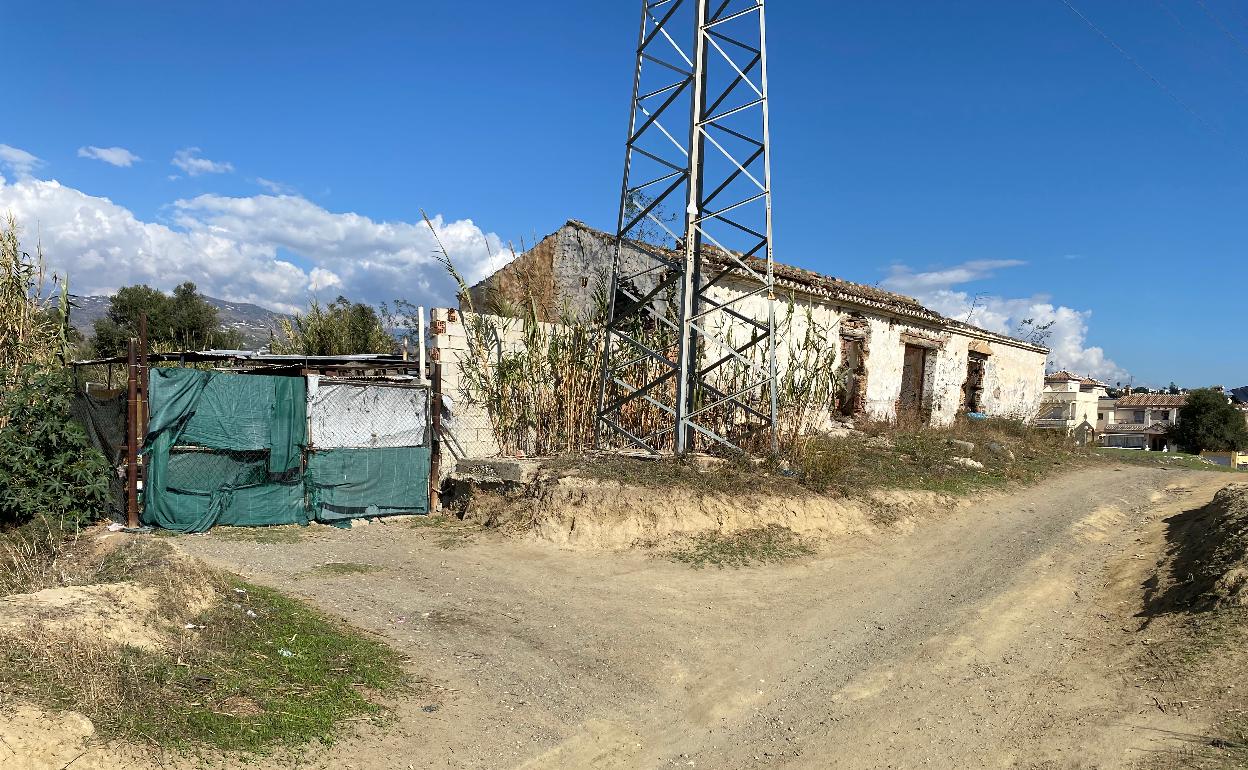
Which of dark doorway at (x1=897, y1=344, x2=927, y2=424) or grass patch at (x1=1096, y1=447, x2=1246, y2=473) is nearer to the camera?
grass patch at (x1=1096, y1=447, x2=1246, y2=473)

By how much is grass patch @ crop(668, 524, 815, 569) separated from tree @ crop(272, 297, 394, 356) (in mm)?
8416

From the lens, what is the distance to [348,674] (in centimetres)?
462

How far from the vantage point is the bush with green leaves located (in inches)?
295

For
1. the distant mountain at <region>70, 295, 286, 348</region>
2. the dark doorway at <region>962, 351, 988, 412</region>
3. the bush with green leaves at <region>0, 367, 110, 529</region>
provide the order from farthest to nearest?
the dark doorway at <region>962, 351, 988, 412</region>
the distant mountain at <region>70, 295, 286, 348</region>
the bush with green leaves at <region>0, 367, 110, 529</region>

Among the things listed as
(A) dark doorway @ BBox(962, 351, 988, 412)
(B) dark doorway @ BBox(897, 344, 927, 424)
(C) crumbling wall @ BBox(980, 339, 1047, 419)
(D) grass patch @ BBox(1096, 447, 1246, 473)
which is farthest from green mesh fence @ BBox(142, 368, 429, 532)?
(C) crumbling wall @ BBox(980, 339, 1047, 419)

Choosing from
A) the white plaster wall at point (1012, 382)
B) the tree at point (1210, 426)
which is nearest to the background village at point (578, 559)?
the white plaster wall at point (1012, 382)

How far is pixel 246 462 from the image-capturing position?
8.98 meters

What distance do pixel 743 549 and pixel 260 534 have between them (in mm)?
5799

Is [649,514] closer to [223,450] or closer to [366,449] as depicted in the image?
[366,449]

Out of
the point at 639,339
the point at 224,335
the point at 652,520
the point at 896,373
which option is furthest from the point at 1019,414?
the point at 224,335

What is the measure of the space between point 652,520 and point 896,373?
40.3 ft

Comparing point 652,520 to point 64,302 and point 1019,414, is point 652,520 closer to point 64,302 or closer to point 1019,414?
point 64,302

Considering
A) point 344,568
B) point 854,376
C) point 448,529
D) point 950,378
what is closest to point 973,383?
point 950,378

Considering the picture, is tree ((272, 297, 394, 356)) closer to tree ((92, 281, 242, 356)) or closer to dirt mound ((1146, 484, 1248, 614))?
tree ((92, 281, 242, 356))
